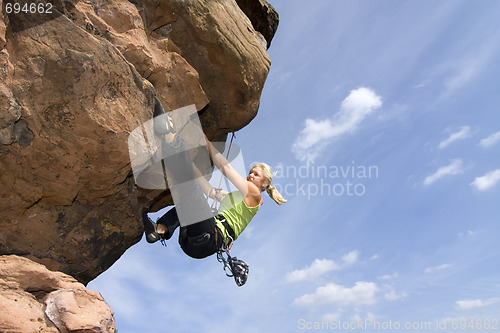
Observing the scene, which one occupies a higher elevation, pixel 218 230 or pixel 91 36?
pixel 91 36

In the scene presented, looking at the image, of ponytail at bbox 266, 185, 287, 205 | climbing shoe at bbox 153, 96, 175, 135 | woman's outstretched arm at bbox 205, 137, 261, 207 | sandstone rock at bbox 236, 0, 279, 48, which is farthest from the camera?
sandstone rock at bbox 236, 0, 279, 48

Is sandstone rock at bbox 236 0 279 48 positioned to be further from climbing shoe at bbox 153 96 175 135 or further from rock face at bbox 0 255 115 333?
rock face at bbox 0 255 115 333

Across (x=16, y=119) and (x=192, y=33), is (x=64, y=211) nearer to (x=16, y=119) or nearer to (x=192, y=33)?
(x=16, y=119)

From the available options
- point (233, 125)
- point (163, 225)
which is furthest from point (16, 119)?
point (233, 125)

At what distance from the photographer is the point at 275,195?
6.29 meters

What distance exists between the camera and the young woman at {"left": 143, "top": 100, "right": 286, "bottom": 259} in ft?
16.6

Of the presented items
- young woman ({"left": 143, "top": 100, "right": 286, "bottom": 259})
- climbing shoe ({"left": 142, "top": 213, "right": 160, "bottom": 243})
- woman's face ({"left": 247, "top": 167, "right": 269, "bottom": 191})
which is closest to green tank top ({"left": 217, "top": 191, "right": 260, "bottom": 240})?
young woman ({"left": 143, "top": 100, "right": 286, "bottom": 259})

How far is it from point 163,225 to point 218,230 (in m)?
0.83

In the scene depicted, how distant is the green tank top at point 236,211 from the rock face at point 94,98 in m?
1.67

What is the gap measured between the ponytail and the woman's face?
0.11 metres

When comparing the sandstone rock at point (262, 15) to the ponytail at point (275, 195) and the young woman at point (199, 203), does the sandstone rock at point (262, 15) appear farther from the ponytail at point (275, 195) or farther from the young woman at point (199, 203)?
the ponytail at point (275, 195)

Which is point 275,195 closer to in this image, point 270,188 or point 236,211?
point 270,188

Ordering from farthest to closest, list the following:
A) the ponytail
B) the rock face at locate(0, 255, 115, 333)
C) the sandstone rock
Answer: the sandstone rock
the ponytail
the rock face at locate(0, 255, 115, 333)

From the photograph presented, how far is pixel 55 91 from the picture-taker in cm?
486
